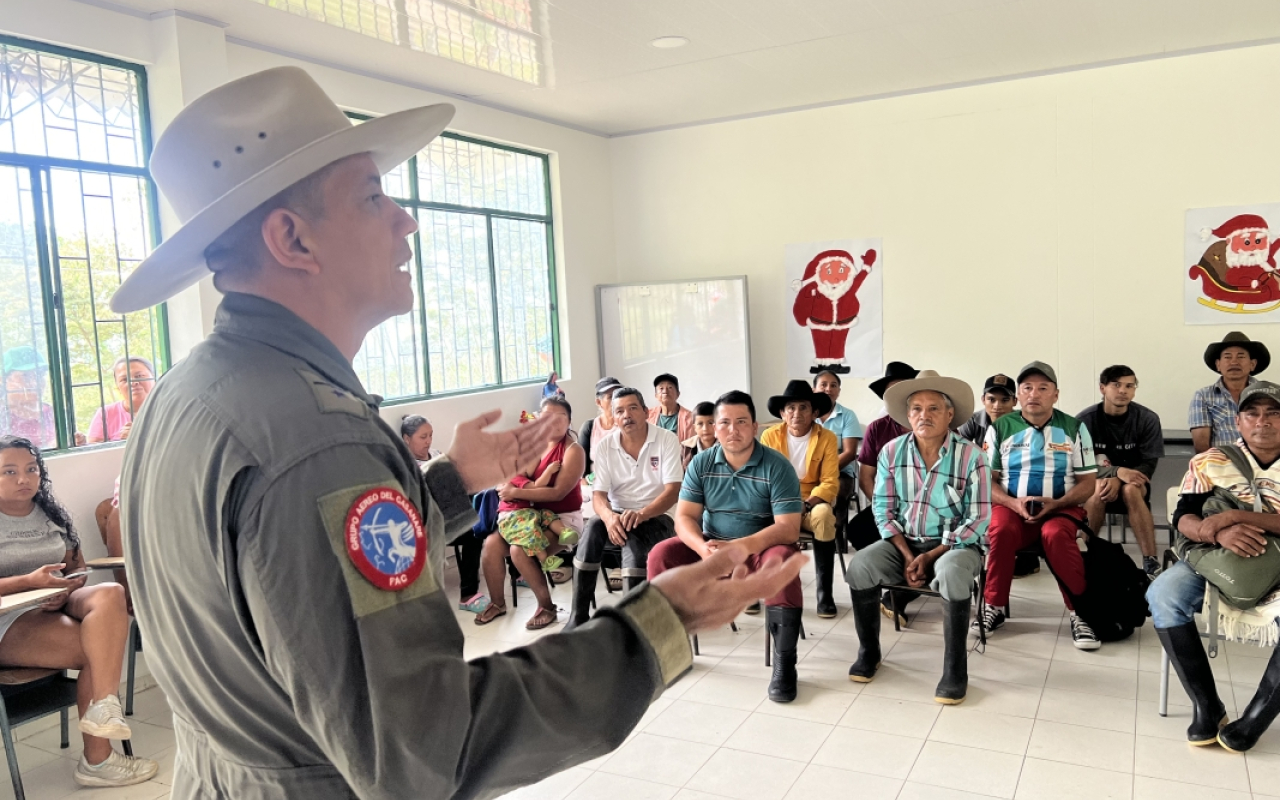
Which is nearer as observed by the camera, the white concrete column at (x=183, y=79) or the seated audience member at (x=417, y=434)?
the white concrete column at (x=183, y=79)

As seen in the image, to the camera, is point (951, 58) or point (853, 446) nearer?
point (853, 446)

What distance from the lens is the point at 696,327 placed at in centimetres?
749

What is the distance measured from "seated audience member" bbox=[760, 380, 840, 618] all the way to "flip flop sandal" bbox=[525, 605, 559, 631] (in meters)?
1.41

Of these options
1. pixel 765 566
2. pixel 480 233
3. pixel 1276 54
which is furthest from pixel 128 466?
pixel 1276 54

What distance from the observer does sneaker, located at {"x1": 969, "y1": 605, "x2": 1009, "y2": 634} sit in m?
4.23

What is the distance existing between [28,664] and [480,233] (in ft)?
14.2

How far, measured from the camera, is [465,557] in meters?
5.04

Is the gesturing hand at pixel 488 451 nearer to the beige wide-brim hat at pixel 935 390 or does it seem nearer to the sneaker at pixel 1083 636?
the beige wide-brim hat at pixel 935 390

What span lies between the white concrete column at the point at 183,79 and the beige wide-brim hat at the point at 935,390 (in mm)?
3342

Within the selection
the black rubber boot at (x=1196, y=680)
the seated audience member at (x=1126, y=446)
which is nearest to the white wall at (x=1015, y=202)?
the seated audience member at (x=1126, y=446)

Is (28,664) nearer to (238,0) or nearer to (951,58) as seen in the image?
(238,0)

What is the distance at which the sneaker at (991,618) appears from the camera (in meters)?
4.23

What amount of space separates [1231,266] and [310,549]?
6.72 metres

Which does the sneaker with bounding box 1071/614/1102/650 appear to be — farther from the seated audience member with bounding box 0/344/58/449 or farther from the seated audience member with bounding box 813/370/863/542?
the seated audience member with bounding box 0/344/58/449
